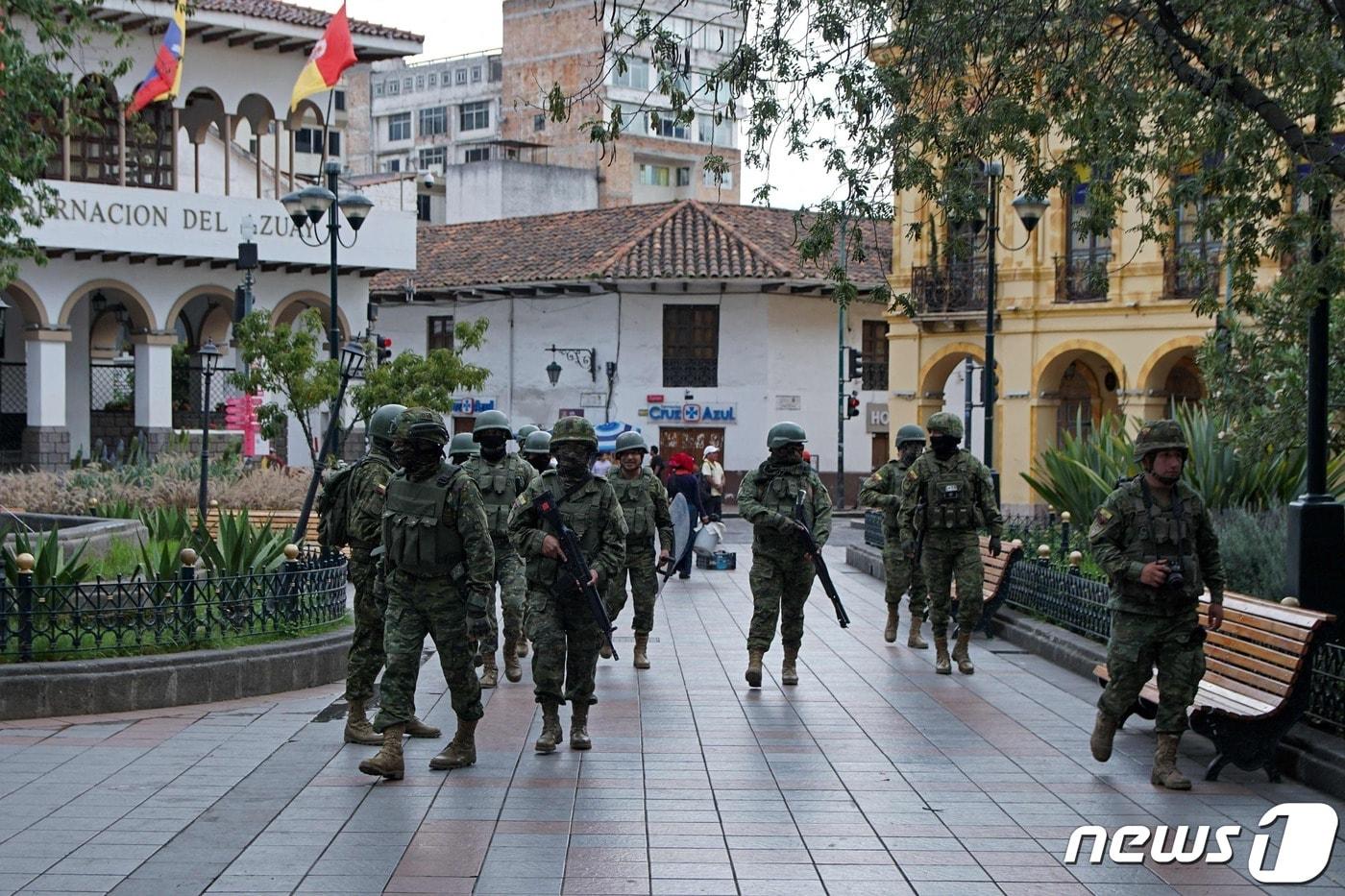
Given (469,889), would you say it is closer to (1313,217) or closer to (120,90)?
(1313,217)

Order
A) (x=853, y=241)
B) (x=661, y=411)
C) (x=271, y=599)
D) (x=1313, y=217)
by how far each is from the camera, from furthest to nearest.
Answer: (x=661, y=411), (x=271, y=599), (x=853, y=241), (x=1313, y=217)

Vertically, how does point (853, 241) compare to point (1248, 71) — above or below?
below

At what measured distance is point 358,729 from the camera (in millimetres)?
9203

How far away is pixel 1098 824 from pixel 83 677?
19.3ft

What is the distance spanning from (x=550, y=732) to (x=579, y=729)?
0.22m

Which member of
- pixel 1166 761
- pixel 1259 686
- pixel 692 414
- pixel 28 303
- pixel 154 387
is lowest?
pixel 1166 761

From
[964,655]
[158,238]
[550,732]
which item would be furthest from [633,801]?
[158,238]

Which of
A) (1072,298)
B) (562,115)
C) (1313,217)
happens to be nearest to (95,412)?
(1072,298)

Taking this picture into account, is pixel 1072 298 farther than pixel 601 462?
Yes

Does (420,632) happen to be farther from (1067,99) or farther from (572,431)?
(1067,99)

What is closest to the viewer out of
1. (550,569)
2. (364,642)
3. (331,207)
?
(550,569)

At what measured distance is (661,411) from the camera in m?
43.7

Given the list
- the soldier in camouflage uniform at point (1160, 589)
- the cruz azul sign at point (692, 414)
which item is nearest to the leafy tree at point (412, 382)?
the cruz azul sign at point (692, 414)

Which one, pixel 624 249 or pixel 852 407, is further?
pixel 624 249
